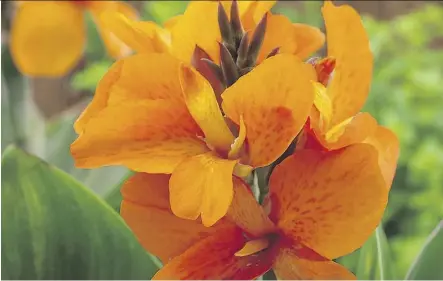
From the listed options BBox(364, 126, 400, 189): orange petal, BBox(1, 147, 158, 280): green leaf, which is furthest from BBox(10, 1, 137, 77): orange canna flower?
BBox(364, 126, 400, 189): orange petal

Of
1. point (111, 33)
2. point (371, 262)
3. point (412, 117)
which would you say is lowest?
point (412, 117)

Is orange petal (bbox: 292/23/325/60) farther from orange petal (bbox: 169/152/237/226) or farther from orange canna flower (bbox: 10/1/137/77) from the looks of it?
orange canna flower (bbox: 10/1/137/77)

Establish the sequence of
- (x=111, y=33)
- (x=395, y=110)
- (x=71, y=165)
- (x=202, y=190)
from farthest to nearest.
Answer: (x=395, y=110)
(x=71, y=165)
(x=111, y=33)
(x=202, y=190)

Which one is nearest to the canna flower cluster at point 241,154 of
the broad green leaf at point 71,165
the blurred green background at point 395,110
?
the blurred green background at point 395,110

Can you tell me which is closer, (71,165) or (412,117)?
(71,165)

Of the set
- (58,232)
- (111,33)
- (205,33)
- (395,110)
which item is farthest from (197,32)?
(395,110)

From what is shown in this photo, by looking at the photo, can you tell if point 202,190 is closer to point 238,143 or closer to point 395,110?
point 238,143

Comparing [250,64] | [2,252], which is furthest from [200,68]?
[2,252]
